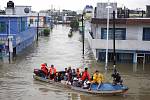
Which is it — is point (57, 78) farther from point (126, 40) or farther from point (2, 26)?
point (2, 26)

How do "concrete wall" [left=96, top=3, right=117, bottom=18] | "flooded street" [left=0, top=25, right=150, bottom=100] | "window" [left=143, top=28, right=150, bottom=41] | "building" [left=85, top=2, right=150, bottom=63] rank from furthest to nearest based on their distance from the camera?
"concrete wall" [left=96, top=3, right=117, bottom=18]
"window" [left=143, top=28, right=150, bottom=41]
"building" [left=85, top=2, right=150, bottom=63]
"flooded street" [left=0, top=25, right=150, bottom=100]

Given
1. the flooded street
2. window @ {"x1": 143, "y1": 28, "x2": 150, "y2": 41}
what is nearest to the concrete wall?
window @ {"x1": 143, "y1": 28, "x2": 150, "y2": 41}

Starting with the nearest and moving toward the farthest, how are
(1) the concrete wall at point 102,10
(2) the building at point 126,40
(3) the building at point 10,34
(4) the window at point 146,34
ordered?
(2) the building at point 126,40 → (4) the window at point 146,34 → (3) the building at point 10,34 → (1) the concrete wall at point 102,10

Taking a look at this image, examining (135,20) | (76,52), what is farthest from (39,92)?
(76,52)

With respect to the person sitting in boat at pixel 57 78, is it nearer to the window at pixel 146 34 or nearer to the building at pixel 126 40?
the building at pixel 126 40

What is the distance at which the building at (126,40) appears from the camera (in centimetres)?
3609

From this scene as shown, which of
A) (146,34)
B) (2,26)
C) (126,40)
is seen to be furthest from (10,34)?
(146,34)

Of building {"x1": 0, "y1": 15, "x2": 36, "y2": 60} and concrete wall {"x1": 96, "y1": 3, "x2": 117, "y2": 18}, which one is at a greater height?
concrete wall {"x1": 96, "y1": 3, "x2": 117, "y2": 18}

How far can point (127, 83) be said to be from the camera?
28.7 m

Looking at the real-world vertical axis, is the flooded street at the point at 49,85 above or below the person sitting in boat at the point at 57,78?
below

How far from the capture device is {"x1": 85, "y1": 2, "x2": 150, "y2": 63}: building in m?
36.1

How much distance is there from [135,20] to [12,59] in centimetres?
1276

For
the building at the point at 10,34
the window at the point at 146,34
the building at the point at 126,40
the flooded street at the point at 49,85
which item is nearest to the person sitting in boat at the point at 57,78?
the flooded street at the point at 49,85

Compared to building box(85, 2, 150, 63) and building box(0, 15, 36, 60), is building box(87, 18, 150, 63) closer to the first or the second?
building box(85, 2, 150, 63)
